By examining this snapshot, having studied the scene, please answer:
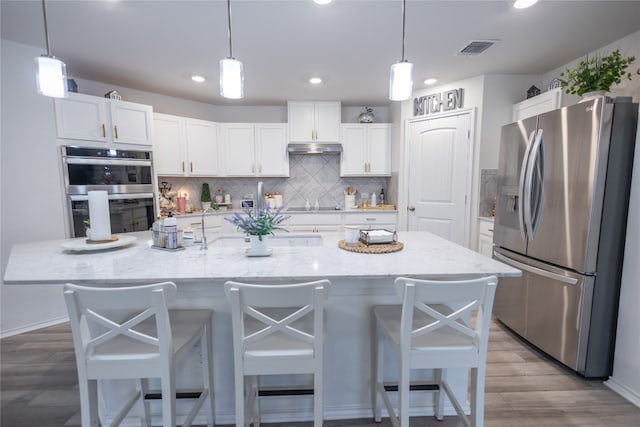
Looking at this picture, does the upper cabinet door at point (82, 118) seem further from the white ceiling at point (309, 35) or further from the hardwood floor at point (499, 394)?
the hardwood floor at point (499, 394)

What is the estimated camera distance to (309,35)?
2.41 metres

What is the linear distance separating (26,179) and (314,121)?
10.7ft

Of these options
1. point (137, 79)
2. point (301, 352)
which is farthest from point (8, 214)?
point (301, 352)

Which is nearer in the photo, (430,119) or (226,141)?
A: (430,119)

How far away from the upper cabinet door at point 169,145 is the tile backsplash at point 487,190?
375 cm

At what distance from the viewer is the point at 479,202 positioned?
135 inches

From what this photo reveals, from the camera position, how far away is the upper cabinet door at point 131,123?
317 cm

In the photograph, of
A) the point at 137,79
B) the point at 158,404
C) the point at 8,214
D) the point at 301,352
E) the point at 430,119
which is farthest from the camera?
the point at 430,119

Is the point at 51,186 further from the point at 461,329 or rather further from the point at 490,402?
the point at 490,402

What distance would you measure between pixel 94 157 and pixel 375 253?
298cm

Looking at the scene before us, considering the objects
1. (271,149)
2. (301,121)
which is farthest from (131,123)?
(301,121)

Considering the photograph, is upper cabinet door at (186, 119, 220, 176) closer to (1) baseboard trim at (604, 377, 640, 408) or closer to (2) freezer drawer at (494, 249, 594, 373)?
(2) freezer drawer at (494, 249, 594, 373)

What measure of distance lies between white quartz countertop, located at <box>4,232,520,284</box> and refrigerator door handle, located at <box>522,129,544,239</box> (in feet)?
2.77

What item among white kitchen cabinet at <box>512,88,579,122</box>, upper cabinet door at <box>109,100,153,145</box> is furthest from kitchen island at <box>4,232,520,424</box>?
white kitchen cabinet at <box>512,88,579,122</box>
